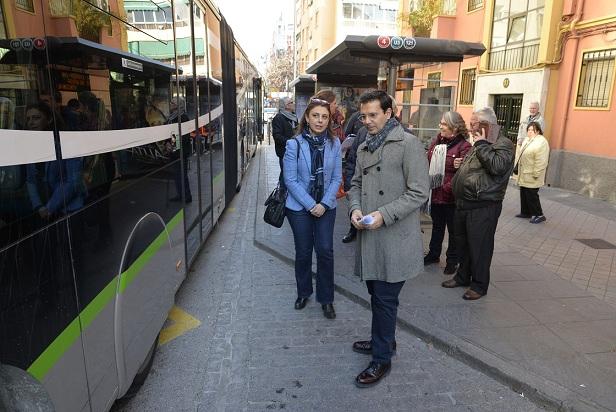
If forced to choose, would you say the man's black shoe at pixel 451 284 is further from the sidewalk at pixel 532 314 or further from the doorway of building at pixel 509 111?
the doorway of building at pixel 509 111

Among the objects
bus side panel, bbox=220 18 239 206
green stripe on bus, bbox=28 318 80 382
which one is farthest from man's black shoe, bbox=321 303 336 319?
bus side panel, bbox=220 18 239 206

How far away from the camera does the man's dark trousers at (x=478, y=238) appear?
167 inches

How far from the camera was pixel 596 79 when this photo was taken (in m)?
10.2

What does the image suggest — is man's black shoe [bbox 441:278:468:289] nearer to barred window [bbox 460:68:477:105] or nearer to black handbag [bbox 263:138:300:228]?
black handbag [bbox 263:138:300:228]

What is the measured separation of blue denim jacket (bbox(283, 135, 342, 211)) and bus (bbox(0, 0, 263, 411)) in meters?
1.00

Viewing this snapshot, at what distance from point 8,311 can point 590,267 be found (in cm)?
590

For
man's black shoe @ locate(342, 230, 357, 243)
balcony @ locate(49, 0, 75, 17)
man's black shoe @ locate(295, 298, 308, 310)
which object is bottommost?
man's black shoe @ locate(295, 298, 308, 310)

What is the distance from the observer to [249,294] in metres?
4.73

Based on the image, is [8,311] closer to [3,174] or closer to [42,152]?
[3,174]

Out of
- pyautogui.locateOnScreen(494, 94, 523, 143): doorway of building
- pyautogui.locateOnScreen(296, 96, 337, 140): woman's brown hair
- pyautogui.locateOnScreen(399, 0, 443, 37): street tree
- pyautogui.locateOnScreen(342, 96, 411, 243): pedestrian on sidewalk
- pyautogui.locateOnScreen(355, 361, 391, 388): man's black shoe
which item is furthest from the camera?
pyautogui.locateOnScreen(399, 0, 443, 37): street tree

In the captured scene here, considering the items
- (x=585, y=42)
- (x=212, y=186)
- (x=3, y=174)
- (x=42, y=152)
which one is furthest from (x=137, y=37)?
(x=585, y=42)

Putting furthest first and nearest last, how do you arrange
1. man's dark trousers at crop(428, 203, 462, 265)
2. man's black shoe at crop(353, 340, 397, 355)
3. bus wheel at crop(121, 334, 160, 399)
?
man's dark trousers at crop(428, 203, 462, 265)
man's black shoe at crop(353, 340, 397, 355)
bus wheel at crop(121, 334, 160, 399)

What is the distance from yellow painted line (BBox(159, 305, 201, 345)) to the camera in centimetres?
387

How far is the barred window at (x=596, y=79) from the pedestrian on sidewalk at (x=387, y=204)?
29.8ft
